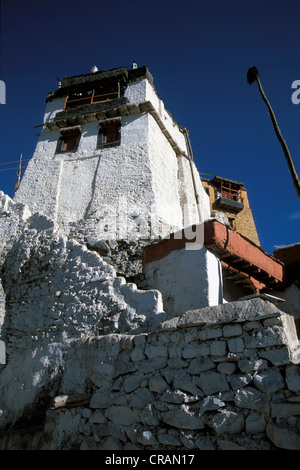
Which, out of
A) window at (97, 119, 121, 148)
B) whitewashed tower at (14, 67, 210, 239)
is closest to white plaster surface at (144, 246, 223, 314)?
whitewashed tower at (14, 67, 210, 239)

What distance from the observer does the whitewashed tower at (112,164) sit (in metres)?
11.1

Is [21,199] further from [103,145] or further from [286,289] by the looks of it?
[286,289]

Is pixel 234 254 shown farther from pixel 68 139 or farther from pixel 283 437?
pixel 68 139

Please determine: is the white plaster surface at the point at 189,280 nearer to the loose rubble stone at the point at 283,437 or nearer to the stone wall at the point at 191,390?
the stone wall at the point at 191,390

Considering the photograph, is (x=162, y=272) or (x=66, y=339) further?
(x=162, y=272)

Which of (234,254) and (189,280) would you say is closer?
(189,280)

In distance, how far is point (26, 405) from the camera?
17.0 feet

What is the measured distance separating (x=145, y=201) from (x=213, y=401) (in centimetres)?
842

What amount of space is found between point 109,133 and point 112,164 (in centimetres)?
221

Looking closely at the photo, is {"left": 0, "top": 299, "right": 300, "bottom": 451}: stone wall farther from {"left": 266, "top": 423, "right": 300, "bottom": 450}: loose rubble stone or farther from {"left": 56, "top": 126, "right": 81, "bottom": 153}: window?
{"left": 56, "top": 126, "right": 81, "bottom": 153}: window

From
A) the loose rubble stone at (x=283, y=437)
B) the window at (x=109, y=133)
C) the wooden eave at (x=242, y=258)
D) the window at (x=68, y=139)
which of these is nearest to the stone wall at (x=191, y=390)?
the loose rubble stone at (x=283, y=437)

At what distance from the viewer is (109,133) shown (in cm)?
1377

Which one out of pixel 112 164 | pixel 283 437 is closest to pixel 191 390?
pixel 283 437

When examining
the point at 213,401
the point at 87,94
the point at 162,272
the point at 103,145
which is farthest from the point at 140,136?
the point at 213,401
